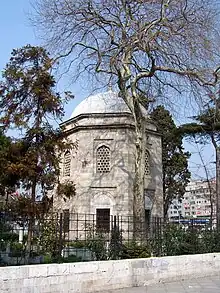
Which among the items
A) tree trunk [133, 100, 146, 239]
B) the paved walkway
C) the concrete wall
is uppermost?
tree trunk [133, 100, 146, 239]

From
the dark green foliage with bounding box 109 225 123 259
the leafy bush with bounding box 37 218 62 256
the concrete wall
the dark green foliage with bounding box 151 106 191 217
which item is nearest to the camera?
the concrete wall

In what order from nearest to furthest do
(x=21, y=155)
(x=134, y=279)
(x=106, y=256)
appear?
(x=134, y=279) < (x=106, y=256) < (x=21, y=155)

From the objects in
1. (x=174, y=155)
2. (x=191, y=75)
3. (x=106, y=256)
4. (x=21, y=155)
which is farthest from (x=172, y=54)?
(x=174, y=155)

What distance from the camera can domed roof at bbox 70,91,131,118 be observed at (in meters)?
25.0

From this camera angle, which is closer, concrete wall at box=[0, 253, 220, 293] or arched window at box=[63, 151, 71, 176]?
concrete wall at box=[0, 253, 220, 293]

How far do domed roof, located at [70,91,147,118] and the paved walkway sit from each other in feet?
50.7

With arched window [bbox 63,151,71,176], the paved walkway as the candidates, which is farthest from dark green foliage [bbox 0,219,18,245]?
arched window [bbox 63,151,71,176]

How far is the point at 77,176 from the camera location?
23.7m

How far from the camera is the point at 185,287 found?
940 centimetres

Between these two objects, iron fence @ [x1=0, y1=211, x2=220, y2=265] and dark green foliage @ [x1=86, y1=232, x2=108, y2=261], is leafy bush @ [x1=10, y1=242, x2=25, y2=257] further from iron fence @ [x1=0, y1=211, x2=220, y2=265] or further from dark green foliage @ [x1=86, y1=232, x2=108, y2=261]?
dark green foliage @ [x1=86, y1=232, x2=108, y2=261]

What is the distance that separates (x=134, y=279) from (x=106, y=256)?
6.01 feet

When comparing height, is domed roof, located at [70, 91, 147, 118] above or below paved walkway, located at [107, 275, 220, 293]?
above

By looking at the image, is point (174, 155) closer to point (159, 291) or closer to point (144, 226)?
point (144, 226)

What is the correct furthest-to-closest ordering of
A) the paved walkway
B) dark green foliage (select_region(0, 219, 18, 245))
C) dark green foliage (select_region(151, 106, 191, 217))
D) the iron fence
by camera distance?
dark green foliage (select_region(151, 106, 191, 217)) < the paved walkway < the iron fence < dark green foliage (select_region(0, 219, 18, 245))
